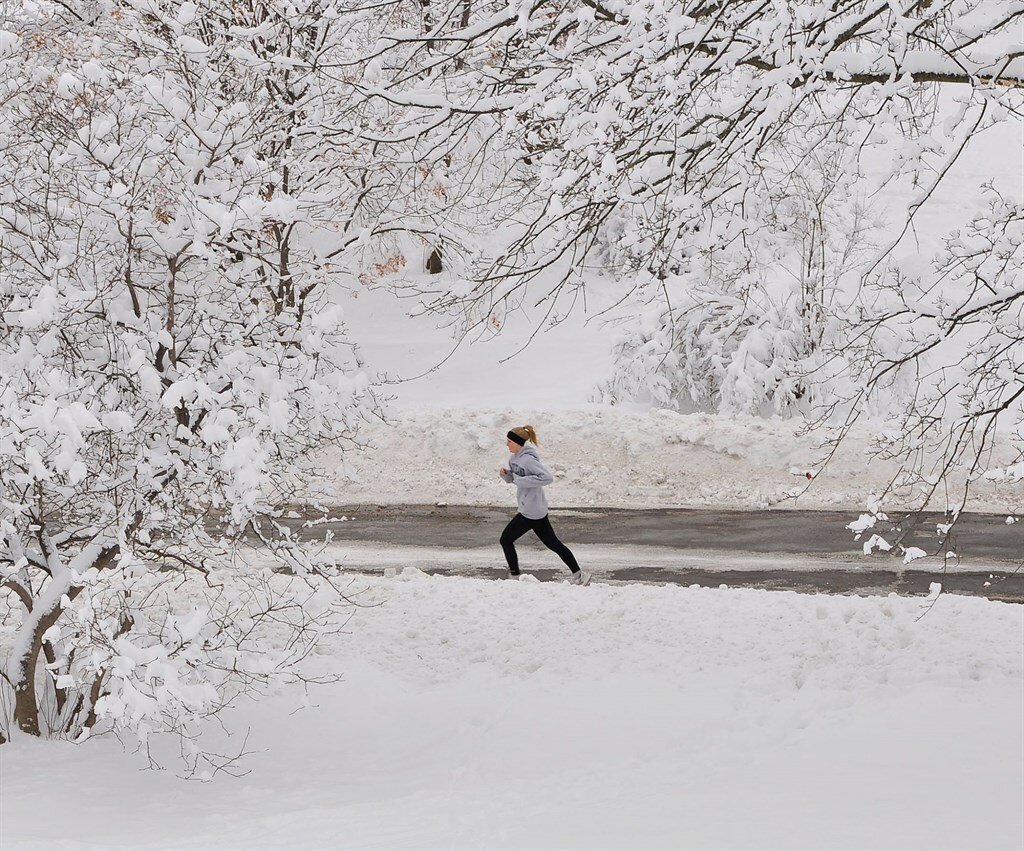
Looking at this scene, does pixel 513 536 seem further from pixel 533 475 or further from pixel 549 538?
pixel 533 475

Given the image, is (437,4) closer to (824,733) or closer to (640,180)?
(640,180)

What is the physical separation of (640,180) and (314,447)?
94.8 inches

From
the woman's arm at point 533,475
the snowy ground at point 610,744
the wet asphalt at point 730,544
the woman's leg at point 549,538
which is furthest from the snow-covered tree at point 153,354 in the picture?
the wet asphalt at point 730,544

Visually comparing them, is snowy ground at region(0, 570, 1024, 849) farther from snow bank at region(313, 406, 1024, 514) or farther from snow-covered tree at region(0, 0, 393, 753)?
snow bank at region(313, 406, 1024, 514)

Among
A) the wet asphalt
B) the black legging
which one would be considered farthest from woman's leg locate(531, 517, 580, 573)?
the wet asphalt

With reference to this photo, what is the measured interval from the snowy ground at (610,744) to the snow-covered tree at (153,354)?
2.10ft

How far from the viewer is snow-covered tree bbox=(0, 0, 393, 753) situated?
5.42 meters

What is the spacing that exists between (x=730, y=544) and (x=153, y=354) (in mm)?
8996

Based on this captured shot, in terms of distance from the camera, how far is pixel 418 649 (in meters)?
8.27

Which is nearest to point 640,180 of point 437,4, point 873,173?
point 437,4

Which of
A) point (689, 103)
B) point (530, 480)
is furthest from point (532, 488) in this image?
point (689, 103)

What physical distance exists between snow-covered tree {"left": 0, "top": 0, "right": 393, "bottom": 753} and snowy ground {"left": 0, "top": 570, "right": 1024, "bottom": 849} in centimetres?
64

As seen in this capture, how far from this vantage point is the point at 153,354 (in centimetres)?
604

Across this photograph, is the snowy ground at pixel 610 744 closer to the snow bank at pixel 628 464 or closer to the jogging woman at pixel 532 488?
the jogging woman at pixel 532 488
